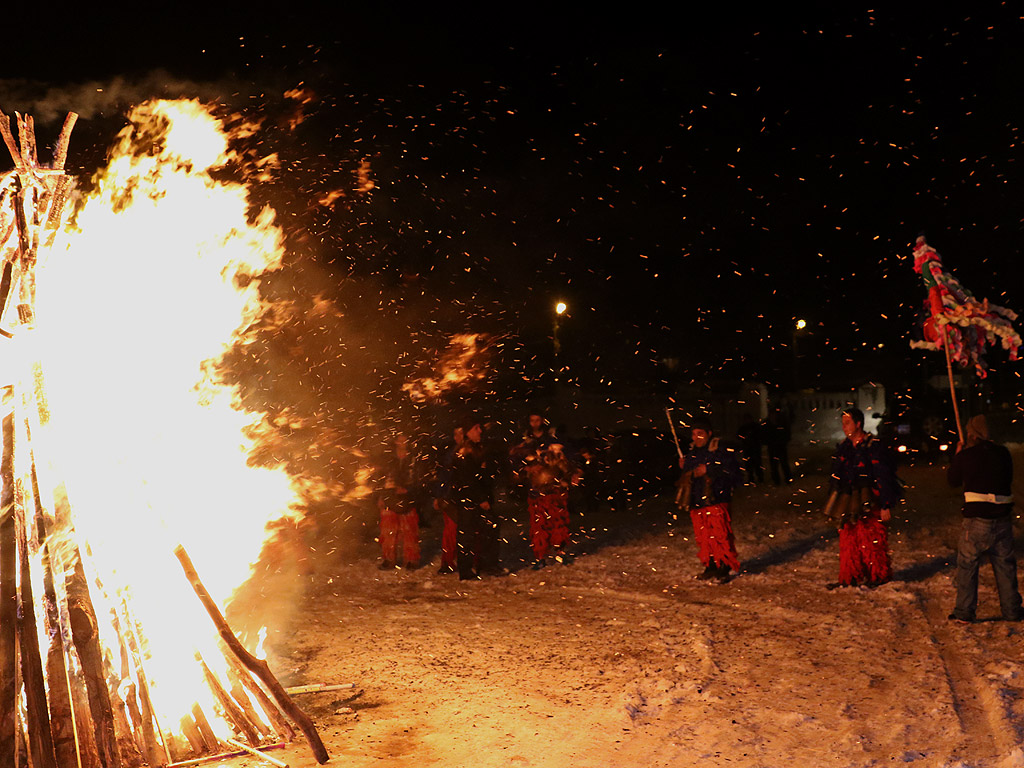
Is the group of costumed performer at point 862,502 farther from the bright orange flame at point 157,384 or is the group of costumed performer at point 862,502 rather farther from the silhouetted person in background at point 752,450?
the silhouetted person in background at point 752,450

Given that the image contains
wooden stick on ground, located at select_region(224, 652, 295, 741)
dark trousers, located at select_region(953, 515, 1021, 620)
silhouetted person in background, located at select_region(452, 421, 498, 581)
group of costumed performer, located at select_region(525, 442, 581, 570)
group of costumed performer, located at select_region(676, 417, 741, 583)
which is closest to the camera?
wooden stick on ground, located at select_region(224, 652, 295, 741)

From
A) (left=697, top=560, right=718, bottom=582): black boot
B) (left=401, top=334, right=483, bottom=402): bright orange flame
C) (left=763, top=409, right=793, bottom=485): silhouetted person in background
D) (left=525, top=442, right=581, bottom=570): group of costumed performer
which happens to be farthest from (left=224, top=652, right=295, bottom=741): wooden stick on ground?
(left=763, top=409, right=793, bottom=485): silhouetted person in background

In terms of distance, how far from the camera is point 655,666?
575 centimetres

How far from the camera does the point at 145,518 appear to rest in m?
4.39

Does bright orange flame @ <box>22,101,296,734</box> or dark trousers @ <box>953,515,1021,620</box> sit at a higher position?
bright orange flame @ <box>22,101,296,734</box>

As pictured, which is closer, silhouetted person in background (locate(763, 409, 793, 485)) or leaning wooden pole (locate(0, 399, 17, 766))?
leaning wooden pole (locate(0, 399, 17, 766))

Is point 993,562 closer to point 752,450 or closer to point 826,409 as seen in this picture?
point 752,450

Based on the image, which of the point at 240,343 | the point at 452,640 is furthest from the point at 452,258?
the point at 452,640

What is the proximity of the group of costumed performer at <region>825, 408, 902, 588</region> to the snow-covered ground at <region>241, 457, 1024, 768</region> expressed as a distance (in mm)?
256

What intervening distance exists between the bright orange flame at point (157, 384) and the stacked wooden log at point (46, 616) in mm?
70

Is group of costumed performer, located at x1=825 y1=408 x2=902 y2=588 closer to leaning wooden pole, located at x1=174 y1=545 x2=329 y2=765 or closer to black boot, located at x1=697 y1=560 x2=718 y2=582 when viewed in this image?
black boot, located at x1=697 y1=560 x2=718 y2=582

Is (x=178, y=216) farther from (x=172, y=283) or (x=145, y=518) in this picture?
(x=145, y=518)

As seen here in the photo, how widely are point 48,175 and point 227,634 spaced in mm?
2329

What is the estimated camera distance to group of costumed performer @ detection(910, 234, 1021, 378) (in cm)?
782
